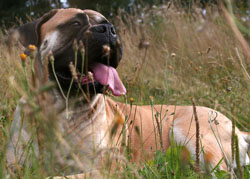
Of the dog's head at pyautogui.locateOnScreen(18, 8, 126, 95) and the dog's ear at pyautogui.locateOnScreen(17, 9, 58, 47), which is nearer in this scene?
the dog's head at pyautogui.locateOnScreen(18, 8, 126, 95)

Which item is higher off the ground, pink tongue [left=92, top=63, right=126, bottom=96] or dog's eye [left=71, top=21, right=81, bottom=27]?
dog's eye [left=71, top=21, right=81, bottom=27]

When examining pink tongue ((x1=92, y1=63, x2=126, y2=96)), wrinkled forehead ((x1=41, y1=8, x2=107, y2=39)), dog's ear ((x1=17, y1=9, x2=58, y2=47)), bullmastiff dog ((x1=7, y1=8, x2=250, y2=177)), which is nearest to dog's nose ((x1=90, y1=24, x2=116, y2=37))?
bullmastiff dog ((x1=7, y1=8, x2=250, y2=177))

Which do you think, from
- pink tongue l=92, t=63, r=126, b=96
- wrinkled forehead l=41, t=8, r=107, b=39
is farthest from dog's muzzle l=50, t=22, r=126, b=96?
wrinkled forehead l=41, t=8, r=107, b=39

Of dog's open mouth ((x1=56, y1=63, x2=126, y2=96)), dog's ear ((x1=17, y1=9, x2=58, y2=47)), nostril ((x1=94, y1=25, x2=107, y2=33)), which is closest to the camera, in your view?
dog's open mouth ((x1=56, y1=63, x2=126, y2=96))

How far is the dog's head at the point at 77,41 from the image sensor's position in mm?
2478

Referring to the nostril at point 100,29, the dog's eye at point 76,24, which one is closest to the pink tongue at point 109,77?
the nostril at point 100,29

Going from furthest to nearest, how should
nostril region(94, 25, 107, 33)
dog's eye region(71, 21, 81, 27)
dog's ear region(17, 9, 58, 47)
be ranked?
dog's ear region(17, 9, 58, 47)
dog's eye region(71, 21, 81, 27)
nostril region(94, 25, 107, 33)

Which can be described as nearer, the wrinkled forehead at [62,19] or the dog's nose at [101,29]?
the dog's nose at [101,29]

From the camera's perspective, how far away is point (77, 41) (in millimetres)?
2586

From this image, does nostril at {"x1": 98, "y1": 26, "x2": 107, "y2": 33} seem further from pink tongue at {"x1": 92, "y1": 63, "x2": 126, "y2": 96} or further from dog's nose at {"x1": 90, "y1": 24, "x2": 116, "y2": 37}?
pink tongue at {"x1": 92, "y1": 63, "x2": 126, "y2": 96}

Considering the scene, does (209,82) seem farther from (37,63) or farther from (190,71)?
(37,63)

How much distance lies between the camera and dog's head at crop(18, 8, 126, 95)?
2478 mm

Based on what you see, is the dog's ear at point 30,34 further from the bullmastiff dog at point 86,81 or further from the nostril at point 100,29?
the nostril at point 100,29

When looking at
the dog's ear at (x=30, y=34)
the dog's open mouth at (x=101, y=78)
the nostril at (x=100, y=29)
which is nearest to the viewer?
the dog's open mouth at (x=101, y=78)
